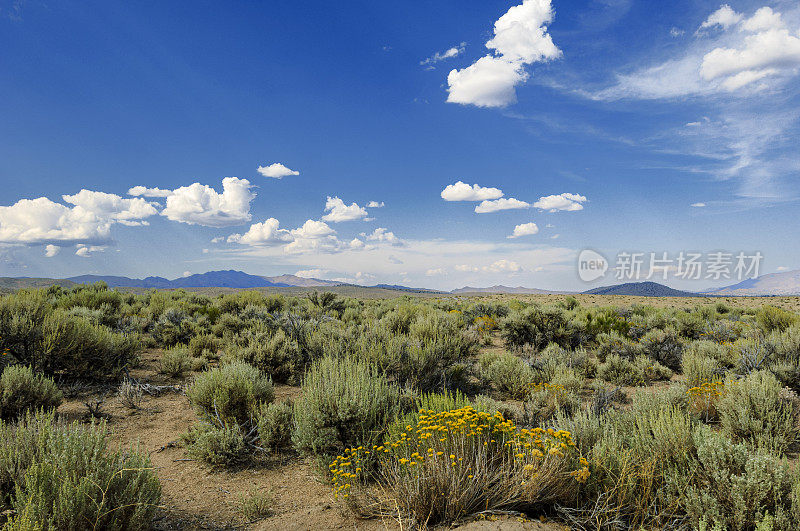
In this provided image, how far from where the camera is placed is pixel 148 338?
1131cm

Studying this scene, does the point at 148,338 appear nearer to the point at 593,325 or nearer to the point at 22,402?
the point at 22,402

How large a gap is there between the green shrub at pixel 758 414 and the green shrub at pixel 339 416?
4561mm

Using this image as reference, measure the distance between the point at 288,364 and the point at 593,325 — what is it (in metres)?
11.4

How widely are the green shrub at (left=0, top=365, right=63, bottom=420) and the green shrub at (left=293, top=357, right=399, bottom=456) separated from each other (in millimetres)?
4023

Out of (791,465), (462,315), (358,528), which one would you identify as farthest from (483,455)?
(462,315)

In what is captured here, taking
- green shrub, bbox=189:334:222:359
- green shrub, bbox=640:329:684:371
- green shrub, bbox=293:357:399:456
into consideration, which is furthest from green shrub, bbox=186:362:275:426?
green shrub, bbox=640:329:684:371

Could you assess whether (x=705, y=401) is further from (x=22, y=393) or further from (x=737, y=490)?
(x=22, y=393)

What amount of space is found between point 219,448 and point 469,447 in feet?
10.8

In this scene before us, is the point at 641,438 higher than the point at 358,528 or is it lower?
higher

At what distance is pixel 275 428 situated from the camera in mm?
5402

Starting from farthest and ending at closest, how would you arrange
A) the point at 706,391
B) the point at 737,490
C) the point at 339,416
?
1. the point at 706,391
2. the point at 339,416
3. the point at 737,490

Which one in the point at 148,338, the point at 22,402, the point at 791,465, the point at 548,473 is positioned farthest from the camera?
the point at 148,338

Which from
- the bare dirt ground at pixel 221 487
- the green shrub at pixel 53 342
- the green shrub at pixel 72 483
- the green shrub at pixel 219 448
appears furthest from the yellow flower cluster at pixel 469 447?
the green shrub at pixel 53 342

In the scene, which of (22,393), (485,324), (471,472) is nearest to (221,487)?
(471,472)
